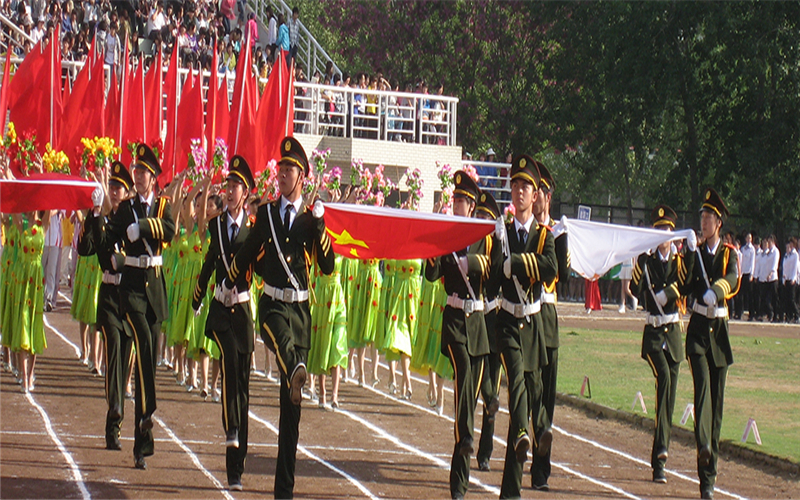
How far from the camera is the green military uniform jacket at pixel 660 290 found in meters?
10.9

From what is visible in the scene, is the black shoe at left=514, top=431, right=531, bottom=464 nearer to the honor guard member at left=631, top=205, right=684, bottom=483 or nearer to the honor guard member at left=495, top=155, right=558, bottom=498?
the honor guard member at left=495, top=155, right=558, bottom=498

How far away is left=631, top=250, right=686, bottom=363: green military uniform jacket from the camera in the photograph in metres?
10.9

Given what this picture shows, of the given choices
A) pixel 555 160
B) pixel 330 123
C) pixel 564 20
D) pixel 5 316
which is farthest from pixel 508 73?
pixel 5 316

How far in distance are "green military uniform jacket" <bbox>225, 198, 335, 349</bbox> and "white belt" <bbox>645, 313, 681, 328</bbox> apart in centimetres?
358

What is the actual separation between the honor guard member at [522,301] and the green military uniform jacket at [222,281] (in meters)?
2.02

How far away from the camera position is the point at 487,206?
1067 centimetres

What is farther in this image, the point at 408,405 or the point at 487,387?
the point at 408,405

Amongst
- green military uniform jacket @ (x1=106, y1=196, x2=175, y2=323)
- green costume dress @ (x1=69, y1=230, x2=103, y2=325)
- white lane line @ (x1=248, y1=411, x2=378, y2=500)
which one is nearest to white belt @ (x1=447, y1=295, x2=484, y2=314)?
white lane line @ (x1=248, y1=411, x2=378, y2=500)

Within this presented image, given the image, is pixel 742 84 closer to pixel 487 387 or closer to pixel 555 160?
pixel 555 160

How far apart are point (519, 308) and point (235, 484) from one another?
2598mm

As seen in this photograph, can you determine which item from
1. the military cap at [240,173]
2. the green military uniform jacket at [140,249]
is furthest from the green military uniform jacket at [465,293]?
the green military uniform jacket at [140,249]

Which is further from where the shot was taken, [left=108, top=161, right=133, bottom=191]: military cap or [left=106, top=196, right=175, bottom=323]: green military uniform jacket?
[left=108, top=161, right=133, bottom=191]: military cap

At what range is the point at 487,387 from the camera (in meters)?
10.9

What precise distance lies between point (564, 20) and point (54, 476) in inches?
1284
